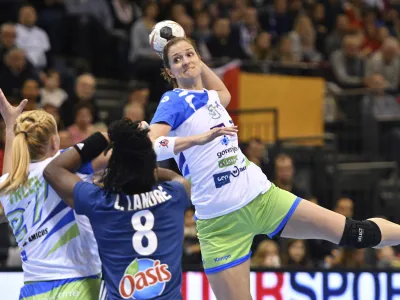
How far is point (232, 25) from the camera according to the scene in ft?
48.5

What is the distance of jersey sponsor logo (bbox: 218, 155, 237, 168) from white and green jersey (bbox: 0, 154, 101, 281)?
1167 mm

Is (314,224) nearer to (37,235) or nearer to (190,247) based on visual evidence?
(37,235)

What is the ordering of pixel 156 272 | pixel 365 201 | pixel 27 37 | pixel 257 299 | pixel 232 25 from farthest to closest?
pixel 232 25 → pixel 365 201 → pixel 27 37 → pixel 257 299 → pixel 156 272

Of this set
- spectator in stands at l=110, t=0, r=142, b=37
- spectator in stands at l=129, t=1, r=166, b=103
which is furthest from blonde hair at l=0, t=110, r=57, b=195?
spectator in stands at l=110, t=0, r=142, b=37

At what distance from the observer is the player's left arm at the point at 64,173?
16.5 feet

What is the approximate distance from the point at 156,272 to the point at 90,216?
1.46 feet

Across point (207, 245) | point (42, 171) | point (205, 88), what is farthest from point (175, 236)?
point (205, 88)

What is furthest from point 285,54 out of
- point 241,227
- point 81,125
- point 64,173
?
point 64,173

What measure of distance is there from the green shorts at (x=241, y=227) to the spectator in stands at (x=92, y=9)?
7962 millimetres

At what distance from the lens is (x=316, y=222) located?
238 inches

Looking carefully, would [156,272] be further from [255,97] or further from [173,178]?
[255,97]

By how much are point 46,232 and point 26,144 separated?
1.65 ft

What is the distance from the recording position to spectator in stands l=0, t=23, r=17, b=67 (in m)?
11.6

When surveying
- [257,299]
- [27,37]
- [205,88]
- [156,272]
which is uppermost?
[27,37]
